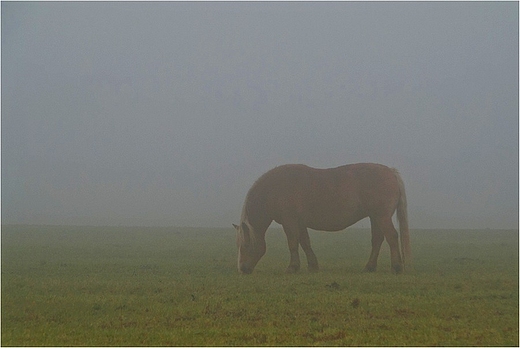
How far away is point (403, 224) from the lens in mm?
13398

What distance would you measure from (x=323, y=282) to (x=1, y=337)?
20.3 feet

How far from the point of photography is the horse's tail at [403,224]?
517 inches

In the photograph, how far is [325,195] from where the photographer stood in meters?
13.7

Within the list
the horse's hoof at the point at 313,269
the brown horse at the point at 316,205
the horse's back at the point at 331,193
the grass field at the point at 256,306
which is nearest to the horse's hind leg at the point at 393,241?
the brown horse at the point at 316,205

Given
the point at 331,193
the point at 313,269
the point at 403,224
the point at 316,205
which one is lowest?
the point at 313,269

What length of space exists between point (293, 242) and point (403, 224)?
2.71 metres

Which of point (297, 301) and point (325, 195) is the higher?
point (325, 195)

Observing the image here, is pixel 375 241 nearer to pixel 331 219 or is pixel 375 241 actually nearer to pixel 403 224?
pixel 403 224

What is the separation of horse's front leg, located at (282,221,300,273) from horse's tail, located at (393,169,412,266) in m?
2.51

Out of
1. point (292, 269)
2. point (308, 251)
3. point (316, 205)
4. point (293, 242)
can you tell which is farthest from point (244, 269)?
point (316, 205)

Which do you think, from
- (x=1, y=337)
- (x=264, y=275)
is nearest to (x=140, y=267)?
(x=264, y=275)

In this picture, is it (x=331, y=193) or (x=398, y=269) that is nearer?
(x=398, y=269)

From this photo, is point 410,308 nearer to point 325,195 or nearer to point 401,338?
point 401,338

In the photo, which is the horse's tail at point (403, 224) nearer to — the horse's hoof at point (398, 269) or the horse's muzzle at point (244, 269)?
the horse's hoof at point (398, 269)
